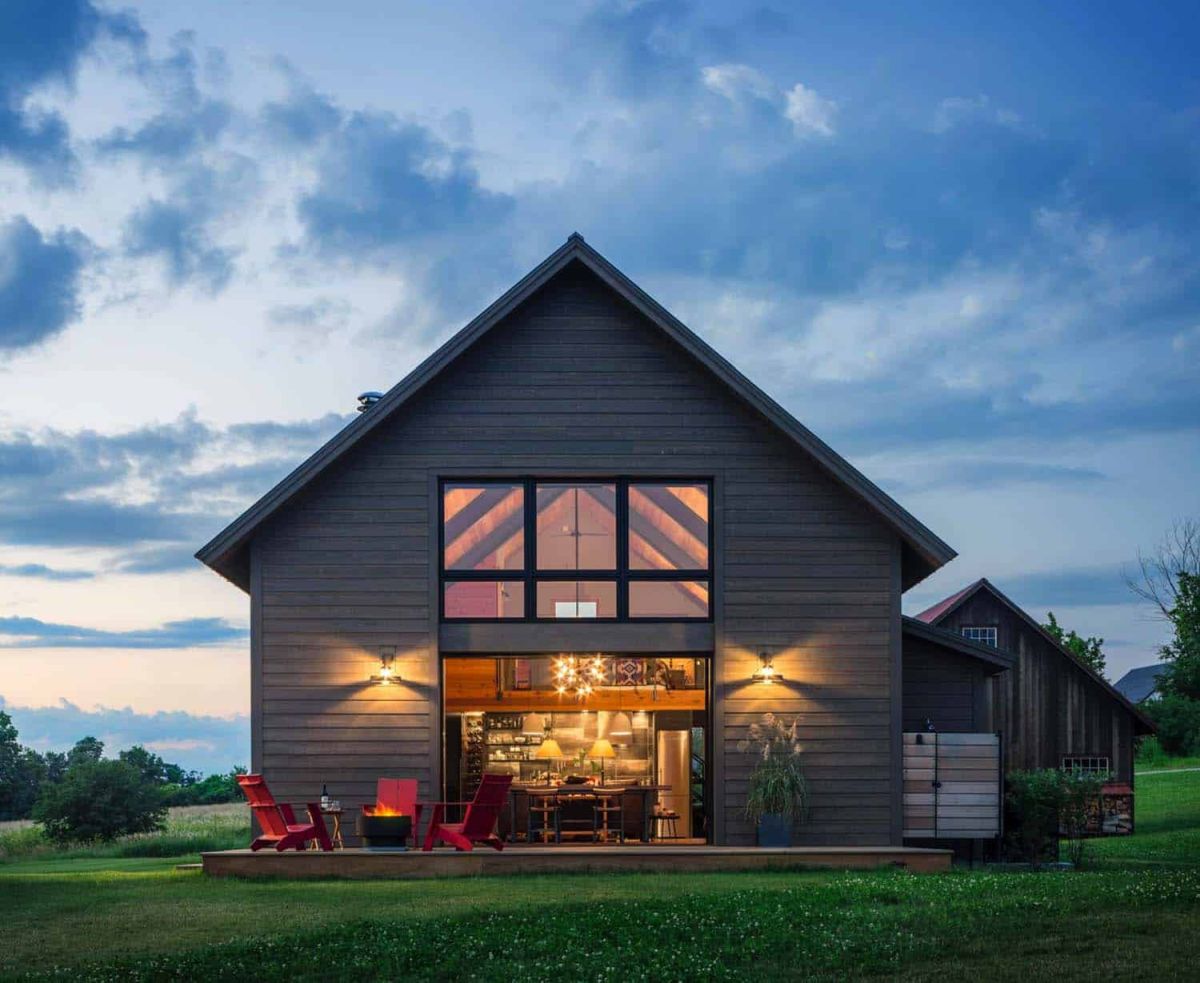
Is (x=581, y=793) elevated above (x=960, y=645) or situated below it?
below

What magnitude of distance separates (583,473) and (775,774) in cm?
415

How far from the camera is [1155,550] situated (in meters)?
38.8

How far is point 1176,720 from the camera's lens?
126 feet


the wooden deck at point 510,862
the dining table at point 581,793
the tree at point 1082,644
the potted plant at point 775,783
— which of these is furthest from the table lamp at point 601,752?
the tree at point 1082,644

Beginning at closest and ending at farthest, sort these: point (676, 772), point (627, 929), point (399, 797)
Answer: point (627, 929)
point (399, 797)
point (676, 772)

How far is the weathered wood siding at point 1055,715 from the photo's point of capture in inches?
1271

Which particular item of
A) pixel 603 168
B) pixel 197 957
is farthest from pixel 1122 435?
pixel 197 957

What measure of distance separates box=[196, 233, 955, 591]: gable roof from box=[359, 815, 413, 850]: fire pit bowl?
3.57 m

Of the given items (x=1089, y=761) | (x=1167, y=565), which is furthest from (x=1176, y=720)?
(x=1089, y=761)

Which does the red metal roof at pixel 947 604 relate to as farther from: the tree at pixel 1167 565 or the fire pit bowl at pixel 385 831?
the fire pit bowl at pixel 385 831

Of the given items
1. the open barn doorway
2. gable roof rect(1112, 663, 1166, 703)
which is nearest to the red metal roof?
the open barn doorway

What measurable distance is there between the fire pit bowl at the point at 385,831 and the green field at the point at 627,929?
1.57 metres

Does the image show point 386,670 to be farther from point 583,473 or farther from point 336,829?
point 583,473

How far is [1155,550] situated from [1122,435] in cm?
1067
